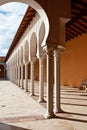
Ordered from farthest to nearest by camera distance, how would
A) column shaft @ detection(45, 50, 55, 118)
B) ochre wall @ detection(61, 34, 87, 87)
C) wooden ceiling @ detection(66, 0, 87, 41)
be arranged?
1. ochre wall @ detection(61, 34, 87, 87)
2. wooden ceiling @ detection(66, 0, 87, 41)
3. column shaft @ detection(45, 50, 55, 118)

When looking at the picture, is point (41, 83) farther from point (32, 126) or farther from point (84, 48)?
point (84, 48)

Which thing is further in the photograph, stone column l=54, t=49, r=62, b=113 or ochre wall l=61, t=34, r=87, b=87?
ochre wall l=61, t=34, r=87, b=87

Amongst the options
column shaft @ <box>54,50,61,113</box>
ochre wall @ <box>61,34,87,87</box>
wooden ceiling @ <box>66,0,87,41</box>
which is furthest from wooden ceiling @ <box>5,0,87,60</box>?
column shaft @ <box>54,50,61,113</box>

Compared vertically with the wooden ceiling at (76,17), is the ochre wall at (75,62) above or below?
below

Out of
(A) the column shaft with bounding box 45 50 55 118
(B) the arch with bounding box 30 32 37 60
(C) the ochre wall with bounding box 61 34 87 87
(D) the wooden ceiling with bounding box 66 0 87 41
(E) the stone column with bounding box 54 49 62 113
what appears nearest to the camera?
(A) the column shaft with bounding box 45 50 55 118

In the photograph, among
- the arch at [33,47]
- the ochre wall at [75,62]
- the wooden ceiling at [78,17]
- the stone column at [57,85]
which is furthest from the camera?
the ochre wall at [75,62]

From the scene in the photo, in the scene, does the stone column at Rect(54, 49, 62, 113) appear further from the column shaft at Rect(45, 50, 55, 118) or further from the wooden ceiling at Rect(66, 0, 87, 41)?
the wooden ceiling at Rect(66, 0, 87, 41)

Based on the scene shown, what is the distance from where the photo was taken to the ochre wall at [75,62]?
19.2 meters

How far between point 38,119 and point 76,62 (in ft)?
43.7

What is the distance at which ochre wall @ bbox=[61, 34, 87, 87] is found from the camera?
63.1ft

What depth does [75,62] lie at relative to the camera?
68.5 feet

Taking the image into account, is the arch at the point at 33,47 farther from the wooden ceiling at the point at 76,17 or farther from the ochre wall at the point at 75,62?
the ochre wall at the point at 75,62

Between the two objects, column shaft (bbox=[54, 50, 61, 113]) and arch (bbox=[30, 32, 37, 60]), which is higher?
arch (bbox=[30, 32, 37, 60])

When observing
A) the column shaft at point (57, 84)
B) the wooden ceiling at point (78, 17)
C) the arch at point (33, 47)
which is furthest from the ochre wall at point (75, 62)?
the column shaft at point (57, 84)
